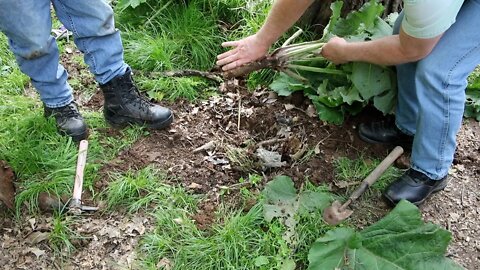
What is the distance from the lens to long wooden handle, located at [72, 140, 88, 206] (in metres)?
2.54

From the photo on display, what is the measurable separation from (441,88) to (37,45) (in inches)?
70.3

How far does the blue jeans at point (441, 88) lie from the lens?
223 centimetres

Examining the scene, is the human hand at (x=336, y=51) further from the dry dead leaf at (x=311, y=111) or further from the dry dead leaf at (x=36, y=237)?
the dry dead leaf at (x=36, y=237)

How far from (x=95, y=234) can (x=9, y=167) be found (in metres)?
0.55

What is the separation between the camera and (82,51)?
8.86 ft

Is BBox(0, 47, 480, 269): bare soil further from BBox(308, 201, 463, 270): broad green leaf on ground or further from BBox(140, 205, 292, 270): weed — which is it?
BBox(308, 201, 463, 270): broad green leaf on ground

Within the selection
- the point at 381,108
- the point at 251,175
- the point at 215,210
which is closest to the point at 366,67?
the point at 381,108

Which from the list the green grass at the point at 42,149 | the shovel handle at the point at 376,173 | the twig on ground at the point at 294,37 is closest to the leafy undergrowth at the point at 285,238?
the shovel handle at the point at 376,173

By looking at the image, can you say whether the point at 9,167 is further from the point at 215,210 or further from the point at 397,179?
the point at 397,179

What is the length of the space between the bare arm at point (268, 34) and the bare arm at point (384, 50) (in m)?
0.22

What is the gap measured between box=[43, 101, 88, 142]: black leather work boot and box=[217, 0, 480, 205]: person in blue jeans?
2.63ft

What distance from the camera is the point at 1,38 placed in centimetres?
355

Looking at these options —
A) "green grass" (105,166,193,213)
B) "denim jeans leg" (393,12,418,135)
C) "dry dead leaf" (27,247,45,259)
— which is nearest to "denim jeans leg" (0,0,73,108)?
"green grass" (105,166,193,213)

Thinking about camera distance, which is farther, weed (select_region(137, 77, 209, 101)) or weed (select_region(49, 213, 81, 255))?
weed (select_region(137, 77, 209, 101))
